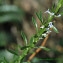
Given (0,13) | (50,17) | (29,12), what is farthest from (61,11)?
(29,12)

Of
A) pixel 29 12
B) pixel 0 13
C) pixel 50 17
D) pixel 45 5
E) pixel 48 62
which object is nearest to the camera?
pixel 50 17

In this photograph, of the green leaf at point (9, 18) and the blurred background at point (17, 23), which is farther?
the green leaf at point (9, 18)

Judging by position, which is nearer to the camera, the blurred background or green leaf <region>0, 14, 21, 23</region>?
the blurred background

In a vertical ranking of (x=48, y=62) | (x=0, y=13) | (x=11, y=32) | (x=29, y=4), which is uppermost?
(x=29, y=4)

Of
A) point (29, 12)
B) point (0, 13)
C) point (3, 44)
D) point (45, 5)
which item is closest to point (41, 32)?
point (3, 44)

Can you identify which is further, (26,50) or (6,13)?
(6,13)

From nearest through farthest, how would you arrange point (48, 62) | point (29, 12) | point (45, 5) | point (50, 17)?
point (50, 17) → point (48, 62) → point (45, 5) → point (29, 12)

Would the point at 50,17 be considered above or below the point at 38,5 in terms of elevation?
below

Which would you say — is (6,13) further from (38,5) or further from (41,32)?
(41,32)

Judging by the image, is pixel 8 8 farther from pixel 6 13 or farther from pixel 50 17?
pixel 50 17
